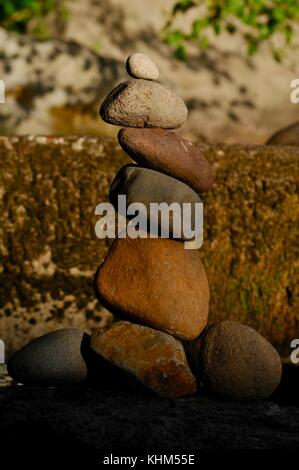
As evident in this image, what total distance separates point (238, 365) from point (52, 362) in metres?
0.86

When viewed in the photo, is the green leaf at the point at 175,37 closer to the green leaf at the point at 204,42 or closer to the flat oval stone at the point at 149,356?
the green leaf at the point at 204,42

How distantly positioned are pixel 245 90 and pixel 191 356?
13.3 ft

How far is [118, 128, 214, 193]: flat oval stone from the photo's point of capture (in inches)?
122

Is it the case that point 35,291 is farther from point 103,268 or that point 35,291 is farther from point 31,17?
point 31,17

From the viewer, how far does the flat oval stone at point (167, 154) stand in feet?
10.2

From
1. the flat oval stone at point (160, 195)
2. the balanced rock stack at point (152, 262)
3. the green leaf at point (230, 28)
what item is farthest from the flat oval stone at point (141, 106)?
the green leaf at point (230, 28)

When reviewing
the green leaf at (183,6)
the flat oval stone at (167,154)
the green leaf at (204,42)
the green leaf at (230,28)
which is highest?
the green leaf at (183,6)

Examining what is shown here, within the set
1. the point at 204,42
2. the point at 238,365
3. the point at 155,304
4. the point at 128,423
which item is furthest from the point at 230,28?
the point at 128,423

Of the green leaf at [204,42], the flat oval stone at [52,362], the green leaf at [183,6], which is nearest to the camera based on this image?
the flat oval stone at [52,362]

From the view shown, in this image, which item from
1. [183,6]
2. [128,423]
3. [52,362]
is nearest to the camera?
[128,423]

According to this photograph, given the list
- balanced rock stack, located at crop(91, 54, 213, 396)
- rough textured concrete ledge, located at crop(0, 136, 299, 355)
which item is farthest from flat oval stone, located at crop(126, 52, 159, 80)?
rough textured concrete ledge, located at crop(0, 136, 299, 355)

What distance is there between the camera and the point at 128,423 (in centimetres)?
281

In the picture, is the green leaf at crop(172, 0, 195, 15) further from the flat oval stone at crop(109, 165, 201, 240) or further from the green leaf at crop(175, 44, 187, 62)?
the flat oval stone at crop(109, 165, 201, 240)

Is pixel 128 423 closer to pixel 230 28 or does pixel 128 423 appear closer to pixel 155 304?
pixel 155 304
